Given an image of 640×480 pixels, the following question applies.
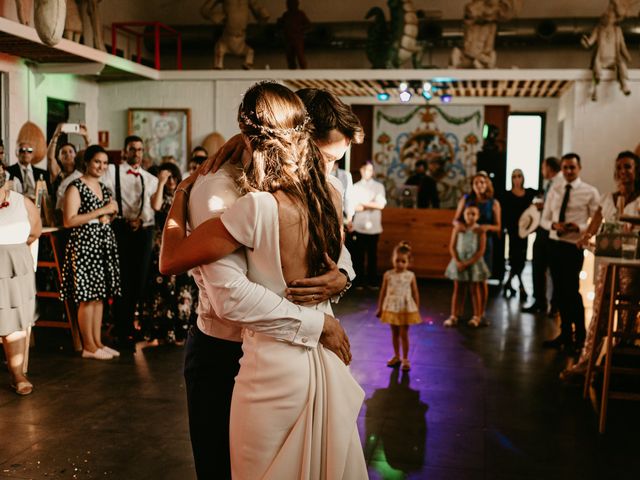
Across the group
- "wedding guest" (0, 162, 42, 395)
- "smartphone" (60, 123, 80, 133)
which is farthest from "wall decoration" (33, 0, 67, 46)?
"smartphone" (60, 123, 80, 133)

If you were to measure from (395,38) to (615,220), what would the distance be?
6161 mm

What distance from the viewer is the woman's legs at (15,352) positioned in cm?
452

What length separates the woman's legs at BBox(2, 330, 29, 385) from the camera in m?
4.52

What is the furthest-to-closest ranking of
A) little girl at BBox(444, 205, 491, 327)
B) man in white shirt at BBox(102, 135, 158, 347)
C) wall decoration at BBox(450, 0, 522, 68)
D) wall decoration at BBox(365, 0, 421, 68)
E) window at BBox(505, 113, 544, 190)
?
window at BBox(505, 113, 544, 190), wall decoration at BBox(365, 0, 421, 68), wall decoration at BBox(450, 0, 522, 68), little girl at BBox(444, 205, 491, 327), man in white shirt at BBox(102, 135, 158, 347)

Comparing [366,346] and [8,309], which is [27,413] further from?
[366,346]

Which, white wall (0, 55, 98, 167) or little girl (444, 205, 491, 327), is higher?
white wall (0, 55, 98, 167)

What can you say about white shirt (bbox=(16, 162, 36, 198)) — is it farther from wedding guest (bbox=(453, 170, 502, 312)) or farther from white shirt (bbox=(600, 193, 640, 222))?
white shirt (bbox=(600, 193, 640, 222))

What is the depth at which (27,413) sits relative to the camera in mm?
4234

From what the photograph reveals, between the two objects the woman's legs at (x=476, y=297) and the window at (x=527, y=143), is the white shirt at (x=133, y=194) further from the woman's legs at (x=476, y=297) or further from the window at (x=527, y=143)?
the window at (x=527, y=143)

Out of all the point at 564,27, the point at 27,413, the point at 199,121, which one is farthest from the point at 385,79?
the point at 27,413

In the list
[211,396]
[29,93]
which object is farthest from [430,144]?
[211,396]

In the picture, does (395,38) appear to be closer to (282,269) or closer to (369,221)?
(369,221)

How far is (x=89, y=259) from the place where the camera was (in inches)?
212

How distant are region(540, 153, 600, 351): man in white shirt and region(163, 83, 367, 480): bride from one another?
462 centimetres
